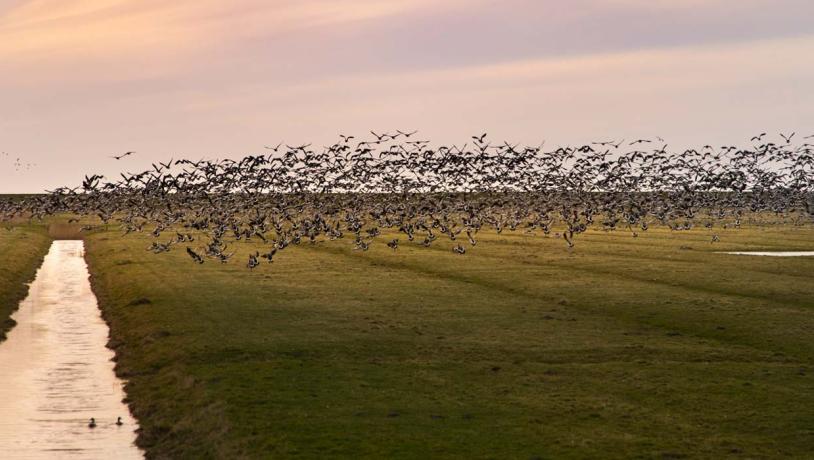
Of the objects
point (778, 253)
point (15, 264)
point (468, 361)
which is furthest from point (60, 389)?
point (778, 253)

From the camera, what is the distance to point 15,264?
97.9 m

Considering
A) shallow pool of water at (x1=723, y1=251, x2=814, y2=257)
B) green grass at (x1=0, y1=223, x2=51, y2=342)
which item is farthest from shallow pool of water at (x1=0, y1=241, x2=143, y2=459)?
shallow pool of water at (x1=723, y1=251, x2=814, y2=257)

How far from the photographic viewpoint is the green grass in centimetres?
6906

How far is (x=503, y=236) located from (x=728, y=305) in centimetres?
8013

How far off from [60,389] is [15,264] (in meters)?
60.3

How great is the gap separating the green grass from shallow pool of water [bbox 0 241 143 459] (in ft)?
3.28

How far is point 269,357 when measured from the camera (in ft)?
149

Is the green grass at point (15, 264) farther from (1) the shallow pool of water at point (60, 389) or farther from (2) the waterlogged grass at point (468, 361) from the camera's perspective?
(2) the waterlogged grass at point (468, 361)

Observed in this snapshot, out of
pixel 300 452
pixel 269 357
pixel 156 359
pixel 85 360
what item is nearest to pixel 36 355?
pixel 85 360

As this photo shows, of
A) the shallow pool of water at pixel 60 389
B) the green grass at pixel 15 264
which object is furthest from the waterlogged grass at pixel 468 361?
the green grass at pixel 15 264

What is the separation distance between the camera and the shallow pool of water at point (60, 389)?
33.2m

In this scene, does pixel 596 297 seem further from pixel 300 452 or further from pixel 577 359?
pixel 300 452

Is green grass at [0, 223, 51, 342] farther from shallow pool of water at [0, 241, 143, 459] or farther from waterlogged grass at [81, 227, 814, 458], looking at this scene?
waterlogged grass at [81, 227, 814, 458]

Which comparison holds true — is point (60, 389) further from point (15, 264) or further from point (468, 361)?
point (15, 264)
